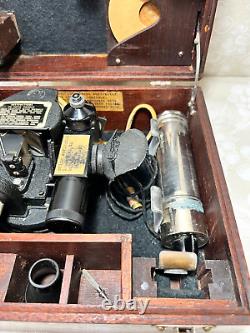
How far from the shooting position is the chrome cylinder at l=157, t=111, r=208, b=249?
97cm

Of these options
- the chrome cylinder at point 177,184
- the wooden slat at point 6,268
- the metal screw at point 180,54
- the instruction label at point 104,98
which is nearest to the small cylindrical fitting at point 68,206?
the wooden slat at point 6,268

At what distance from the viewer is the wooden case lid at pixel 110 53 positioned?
1.08 metres

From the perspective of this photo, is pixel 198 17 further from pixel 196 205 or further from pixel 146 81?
pixel 196 205

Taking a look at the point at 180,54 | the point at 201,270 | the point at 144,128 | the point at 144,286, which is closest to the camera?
the point at 144,286

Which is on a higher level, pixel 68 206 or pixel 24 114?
pixel 24 114

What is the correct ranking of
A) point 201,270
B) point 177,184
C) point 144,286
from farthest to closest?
1. point 177,184
2. point 201,270
3. point 144,286

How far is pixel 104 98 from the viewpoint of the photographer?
1192 mm

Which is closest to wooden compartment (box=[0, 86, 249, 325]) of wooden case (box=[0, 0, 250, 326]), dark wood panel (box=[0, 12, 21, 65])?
wooden case (box=[0, 0, 250, 326])

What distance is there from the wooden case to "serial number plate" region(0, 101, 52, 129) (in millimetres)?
202

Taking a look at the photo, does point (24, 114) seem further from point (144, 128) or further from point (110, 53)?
point (144, 128)

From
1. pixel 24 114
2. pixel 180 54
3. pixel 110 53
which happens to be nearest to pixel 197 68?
pixel 180 54

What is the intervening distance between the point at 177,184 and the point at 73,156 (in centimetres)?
29

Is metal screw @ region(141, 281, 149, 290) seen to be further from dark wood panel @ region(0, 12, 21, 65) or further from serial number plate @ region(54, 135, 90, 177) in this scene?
dark wood panel @ region(0, 12, 21, 65)

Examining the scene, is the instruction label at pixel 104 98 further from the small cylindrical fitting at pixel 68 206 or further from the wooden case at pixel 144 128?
the small cylindrical fitting at pixel 68 206
